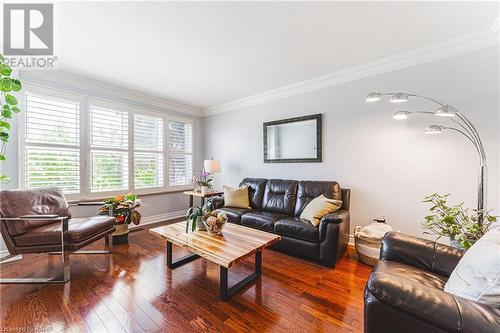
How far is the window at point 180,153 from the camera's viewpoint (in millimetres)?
4422

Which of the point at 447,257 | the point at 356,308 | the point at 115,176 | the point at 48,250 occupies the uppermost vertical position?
the point at 115,176

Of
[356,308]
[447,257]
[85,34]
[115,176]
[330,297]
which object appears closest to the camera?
[447,257]

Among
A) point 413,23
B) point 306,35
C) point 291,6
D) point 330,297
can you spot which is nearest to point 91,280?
point 330,297

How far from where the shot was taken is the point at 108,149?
11.5 feet

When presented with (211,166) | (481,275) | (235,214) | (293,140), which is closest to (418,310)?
(481,275)

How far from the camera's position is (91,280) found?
6.79 ft

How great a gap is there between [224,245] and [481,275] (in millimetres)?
1638

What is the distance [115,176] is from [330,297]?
3648 mm

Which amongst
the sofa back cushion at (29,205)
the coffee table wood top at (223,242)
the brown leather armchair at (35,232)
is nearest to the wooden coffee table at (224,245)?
the coffee table wood top at (223,242)

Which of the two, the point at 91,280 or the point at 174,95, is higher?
the point at 174,95

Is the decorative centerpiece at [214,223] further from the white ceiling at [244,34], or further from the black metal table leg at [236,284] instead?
the white ceiling at [244,34]

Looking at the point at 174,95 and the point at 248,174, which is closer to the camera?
the point at 174,95

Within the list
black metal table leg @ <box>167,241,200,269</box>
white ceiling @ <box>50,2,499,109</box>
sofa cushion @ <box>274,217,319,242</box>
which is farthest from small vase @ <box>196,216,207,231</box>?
white ceiling @ <box>50,2,499,109</box>

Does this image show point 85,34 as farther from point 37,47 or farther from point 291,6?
point 291,6
